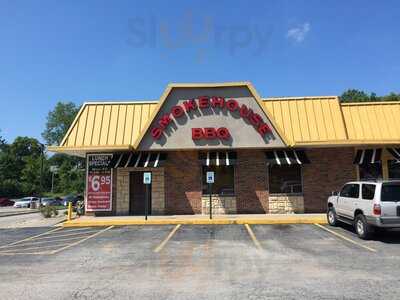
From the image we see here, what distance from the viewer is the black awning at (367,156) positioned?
2059cm

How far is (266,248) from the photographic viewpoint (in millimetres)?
11742

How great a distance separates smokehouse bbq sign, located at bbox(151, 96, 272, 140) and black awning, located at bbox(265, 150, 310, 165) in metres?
1.20

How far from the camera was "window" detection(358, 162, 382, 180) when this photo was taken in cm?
2125

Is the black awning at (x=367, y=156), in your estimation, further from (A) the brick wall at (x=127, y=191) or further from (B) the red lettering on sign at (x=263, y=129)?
(A) the brick wall at (x=127, y=191)

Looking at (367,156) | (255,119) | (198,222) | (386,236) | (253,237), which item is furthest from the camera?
(367,156)

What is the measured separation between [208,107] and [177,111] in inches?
67.4

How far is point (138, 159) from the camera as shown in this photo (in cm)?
2058

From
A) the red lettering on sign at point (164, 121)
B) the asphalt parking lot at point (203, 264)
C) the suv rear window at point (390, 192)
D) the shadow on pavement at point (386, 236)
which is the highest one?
the red lettering on sign at point (164, 121)

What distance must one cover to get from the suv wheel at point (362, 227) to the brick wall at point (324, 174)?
7.52 m

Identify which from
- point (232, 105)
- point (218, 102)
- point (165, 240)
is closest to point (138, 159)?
point (218, 102)

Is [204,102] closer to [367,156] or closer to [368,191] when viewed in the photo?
[367,156]

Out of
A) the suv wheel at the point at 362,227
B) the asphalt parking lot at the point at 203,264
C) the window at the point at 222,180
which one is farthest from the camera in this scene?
the window at the point at 222,180

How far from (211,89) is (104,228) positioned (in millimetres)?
9271

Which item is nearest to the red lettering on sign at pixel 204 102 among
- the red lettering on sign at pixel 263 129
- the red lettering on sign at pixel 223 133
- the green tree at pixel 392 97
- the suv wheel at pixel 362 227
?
the red lettering on sign at pixel 223 133
